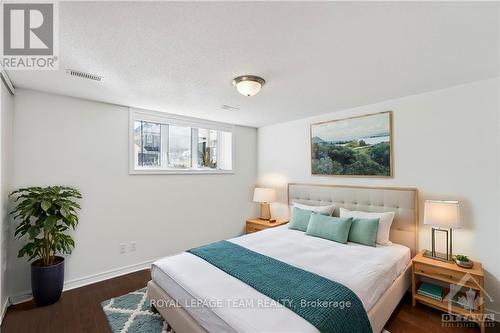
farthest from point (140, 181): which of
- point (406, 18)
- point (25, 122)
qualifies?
point (406, 18)

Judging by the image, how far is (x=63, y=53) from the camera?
1.80m

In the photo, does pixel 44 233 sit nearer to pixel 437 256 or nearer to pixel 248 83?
pixel 248 83

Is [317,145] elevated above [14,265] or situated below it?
above

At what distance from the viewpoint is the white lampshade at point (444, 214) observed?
7.59 feet

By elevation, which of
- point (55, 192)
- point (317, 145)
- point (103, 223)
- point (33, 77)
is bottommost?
point (103, 223)

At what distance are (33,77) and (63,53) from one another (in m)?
0.81

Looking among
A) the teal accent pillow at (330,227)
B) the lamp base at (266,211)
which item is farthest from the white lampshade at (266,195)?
the teal accent pillow at (330,227)

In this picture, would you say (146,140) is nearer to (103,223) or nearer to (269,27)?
(103,223)

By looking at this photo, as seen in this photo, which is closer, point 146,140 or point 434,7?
point 434,7

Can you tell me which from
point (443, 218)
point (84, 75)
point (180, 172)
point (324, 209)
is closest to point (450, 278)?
point (443, 218)

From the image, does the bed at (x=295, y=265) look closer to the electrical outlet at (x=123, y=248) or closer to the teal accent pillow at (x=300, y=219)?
the teal accent pillow at (x=300, y=219)

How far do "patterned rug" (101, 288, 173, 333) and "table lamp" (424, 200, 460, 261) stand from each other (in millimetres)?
2763

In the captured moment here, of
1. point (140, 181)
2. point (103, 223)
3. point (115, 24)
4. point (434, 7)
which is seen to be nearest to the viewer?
point (434, 7)

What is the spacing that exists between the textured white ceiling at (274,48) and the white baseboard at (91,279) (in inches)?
88.7
